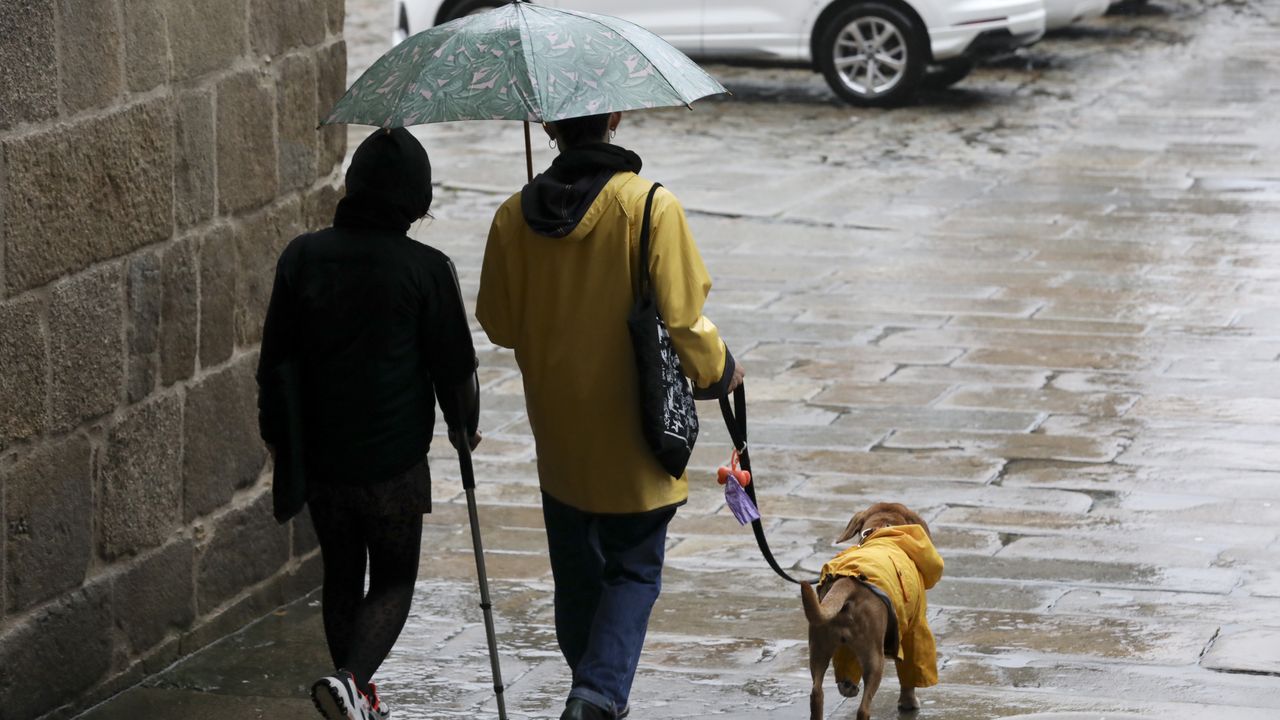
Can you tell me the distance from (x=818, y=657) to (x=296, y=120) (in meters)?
2.22

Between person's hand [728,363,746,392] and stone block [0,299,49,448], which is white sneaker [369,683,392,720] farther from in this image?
person's hand [728,363,746,392]

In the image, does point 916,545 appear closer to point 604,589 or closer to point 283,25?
point 604,589

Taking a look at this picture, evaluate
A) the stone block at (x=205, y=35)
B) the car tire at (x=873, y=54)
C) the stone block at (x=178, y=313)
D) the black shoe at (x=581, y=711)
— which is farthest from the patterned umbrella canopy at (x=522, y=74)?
the car tire at (x=873, y=54)

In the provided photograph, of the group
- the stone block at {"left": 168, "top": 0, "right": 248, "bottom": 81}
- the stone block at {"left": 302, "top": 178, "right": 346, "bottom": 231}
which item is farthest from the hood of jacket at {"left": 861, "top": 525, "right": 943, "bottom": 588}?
the stone block at {"left": 168, "top": 0, "right": 248, "bottom": 81}

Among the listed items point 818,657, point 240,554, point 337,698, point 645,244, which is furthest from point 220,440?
point 818,657

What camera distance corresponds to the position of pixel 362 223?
4379mm

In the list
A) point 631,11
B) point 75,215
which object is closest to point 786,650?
point 75,215

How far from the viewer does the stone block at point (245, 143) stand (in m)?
5.28

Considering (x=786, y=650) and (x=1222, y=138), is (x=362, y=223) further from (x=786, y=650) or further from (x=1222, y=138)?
(x=1222, y=138)

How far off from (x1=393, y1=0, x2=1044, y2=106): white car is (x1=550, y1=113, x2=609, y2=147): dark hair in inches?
435

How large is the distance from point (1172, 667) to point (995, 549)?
3.74ft

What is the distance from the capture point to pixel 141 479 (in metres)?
5.03

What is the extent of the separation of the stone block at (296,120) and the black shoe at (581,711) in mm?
1977

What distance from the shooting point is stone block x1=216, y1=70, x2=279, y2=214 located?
5281 mm
